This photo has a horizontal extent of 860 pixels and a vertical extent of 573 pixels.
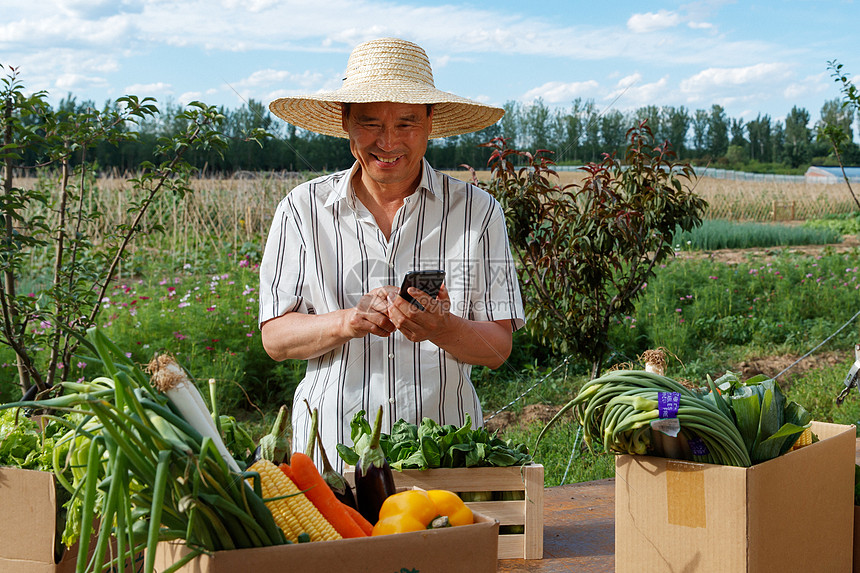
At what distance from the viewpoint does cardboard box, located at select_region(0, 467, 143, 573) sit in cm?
120

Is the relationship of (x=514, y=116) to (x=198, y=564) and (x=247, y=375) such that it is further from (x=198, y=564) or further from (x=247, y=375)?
(x=198, y=564)

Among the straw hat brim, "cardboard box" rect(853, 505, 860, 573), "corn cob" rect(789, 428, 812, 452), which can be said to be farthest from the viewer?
the straw hat brim

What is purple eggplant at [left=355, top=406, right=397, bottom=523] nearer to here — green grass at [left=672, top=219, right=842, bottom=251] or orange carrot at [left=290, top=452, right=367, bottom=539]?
orange carrot at [left=290, top=452, right=367, bottom=539]

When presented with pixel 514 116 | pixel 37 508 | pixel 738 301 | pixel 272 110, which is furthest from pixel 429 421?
pixel 738 301

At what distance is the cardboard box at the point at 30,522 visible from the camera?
3.92ft

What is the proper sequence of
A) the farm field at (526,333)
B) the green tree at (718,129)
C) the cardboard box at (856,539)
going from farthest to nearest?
the green tree at (718,129), the farm field at (526,333), the cardboard box at (856,539)

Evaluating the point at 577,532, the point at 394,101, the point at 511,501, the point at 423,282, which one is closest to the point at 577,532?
the point at 577,532

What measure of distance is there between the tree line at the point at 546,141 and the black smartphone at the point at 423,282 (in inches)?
34.2

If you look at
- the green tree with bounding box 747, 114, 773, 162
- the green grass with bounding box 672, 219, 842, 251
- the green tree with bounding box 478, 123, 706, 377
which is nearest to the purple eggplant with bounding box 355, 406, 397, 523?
the green tree with bounding box 478, 123, 706, 377

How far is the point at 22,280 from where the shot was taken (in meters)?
7.80

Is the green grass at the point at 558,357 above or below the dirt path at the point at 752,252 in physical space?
below

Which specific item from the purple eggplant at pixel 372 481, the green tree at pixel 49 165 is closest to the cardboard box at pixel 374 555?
the purple eggplant at pixel 372 481

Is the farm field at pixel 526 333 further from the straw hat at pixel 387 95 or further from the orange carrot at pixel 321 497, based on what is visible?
the orange carrot at pixel 321 497

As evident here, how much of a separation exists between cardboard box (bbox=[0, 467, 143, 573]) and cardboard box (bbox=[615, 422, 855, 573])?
3.11 feet
